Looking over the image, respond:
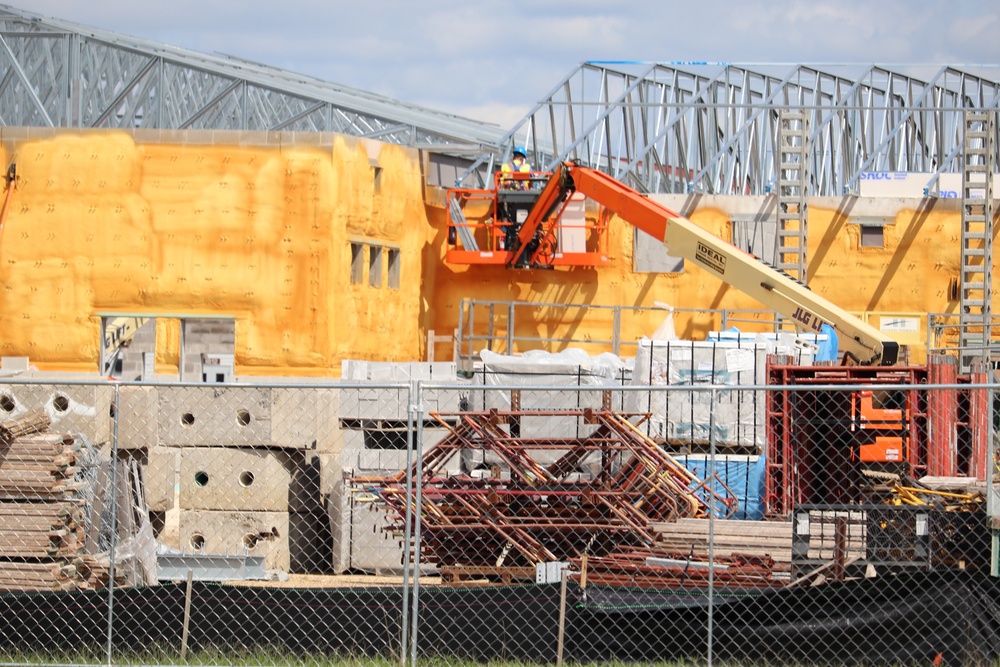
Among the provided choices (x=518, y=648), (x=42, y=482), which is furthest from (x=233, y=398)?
(x=518, y=648)

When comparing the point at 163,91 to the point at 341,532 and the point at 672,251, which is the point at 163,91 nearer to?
the point at 672,251

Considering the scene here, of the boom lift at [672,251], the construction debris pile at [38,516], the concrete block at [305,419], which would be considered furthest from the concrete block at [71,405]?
the boom lift at [672,251]

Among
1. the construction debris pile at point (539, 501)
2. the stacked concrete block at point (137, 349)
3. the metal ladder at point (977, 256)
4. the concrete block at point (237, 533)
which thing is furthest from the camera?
the stacked concrete block at point (137, 349)

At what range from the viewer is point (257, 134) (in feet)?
74.0

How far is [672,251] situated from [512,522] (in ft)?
26.3

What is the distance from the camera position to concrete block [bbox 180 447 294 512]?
48.0 feet

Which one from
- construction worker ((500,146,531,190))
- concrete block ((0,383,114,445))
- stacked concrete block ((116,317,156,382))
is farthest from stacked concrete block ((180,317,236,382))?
stacked concrete block ((116,317,156,382))

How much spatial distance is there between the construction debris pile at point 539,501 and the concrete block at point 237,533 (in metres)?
1.58

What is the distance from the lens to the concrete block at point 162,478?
14617mm

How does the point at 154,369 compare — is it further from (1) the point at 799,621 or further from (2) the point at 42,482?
(1) the point at 799,621

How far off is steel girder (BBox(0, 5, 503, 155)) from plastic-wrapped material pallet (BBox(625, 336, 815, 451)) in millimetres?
17083

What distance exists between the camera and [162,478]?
577 inches

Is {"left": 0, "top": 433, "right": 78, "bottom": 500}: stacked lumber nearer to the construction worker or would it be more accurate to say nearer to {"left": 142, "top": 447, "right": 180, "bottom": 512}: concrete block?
{"left": 142, "top": 447, "right": 180, "bottom": 512}: concrete block

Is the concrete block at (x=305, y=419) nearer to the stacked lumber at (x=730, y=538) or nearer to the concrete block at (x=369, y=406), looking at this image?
the concrete block at (x=369, y=406)
